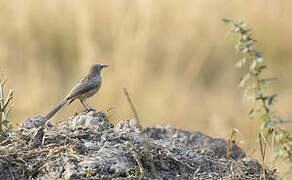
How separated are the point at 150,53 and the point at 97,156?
6754 millimetres

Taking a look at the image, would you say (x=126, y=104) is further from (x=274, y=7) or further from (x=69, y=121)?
→ (x=69, y=121)

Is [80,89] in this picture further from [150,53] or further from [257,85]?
[150,53]

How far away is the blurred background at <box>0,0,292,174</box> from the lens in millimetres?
9953

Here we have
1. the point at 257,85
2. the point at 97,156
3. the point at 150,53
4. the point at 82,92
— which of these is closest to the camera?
the point at 257,85

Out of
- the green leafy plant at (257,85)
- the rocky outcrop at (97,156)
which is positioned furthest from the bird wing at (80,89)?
the green leafy plant at (257,85)

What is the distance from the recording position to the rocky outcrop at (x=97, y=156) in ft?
12.4

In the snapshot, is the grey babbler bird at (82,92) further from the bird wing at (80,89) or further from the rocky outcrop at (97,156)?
the rocky outcrop at (97,156)

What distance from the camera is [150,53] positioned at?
1054cm

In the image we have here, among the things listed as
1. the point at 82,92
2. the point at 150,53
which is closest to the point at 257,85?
the point at 82,92

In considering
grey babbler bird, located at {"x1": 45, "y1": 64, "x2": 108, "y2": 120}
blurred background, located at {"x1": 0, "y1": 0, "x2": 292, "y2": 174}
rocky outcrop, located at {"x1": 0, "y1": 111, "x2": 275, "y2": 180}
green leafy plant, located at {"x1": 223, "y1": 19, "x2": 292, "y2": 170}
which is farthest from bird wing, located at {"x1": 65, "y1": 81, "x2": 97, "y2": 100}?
green leafy plant, located at {"x1": 223, "y1": 19, "x2": 292, "y2": 170}

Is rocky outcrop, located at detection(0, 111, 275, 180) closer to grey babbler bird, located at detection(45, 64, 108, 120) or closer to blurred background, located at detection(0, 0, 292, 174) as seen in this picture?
grey babbler bird, located at detection(45, 64, 108, 120)

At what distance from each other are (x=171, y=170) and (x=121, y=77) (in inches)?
232

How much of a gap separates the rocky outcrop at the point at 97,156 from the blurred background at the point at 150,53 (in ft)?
17.0

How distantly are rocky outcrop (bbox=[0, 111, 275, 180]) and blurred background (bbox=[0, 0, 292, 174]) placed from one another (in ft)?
17.0
